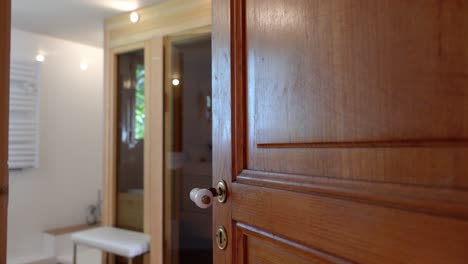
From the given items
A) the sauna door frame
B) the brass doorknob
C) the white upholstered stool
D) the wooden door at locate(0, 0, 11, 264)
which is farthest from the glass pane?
the brass doorknob

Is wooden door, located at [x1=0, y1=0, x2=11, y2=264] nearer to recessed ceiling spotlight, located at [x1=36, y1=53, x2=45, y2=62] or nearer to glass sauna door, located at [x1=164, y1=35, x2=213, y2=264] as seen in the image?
glass sauna door, located at [x1=164, y1=35, x2=213, y2=264]

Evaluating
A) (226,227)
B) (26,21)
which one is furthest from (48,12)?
(226,227)

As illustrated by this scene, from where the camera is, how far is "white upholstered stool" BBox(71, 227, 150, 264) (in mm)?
2523

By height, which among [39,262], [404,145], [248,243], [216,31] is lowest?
[39,262]

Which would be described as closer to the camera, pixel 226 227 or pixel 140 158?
pixel 226 227

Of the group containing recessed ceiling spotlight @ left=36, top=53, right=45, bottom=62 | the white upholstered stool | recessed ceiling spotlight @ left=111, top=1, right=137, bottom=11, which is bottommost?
the white upholstered stool

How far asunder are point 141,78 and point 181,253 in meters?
1.47

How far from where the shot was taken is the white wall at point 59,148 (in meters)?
3.26

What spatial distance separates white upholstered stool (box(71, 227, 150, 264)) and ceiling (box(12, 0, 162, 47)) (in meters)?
1.80

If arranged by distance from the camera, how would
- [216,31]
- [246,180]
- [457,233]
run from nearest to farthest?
[457,233]
[246,180]
[216,31]

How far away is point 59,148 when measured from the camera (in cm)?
359

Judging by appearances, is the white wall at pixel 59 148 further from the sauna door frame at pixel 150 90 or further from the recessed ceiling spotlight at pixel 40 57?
the sauna door frame at pixel 150 90

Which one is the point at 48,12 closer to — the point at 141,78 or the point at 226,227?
the point at 141,78

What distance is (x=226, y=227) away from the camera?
3.44 ft
